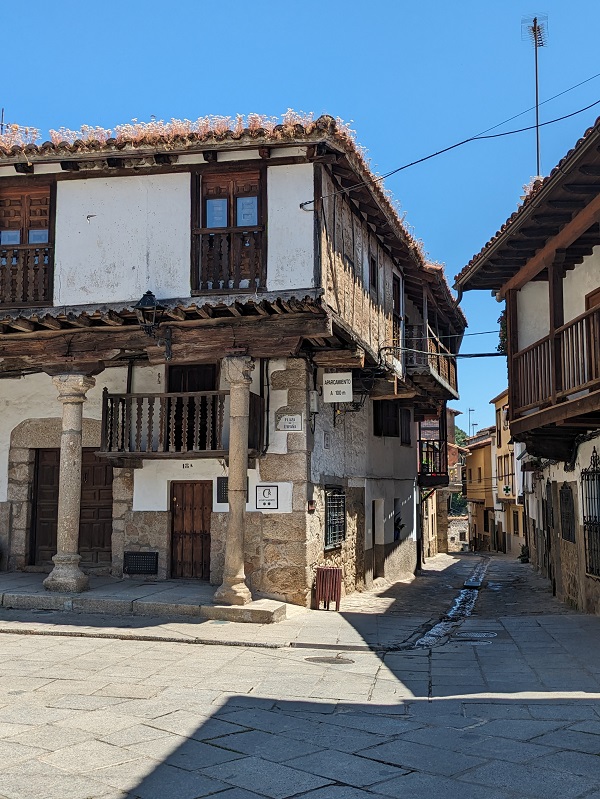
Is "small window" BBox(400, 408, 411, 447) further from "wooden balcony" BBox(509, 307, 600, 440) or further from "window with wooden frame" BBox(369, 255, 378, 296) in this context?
"wooden balcony" BBox(509, 307, 600, 440)

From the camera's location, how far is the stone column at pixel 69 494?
37.2ft

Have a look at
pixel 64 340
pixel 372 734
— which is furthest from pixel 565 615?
pixel 64 340

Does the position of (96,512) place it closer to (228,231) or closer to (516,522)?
(228,231)

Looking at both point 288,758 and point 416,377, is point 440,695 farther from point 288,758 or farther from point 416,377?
point 416,377

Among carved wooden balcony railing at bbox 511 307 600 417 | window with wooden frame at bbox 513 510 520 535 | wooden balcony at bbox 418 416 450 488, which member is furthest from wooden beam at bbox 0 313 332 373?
window with wooden frame at bbox 513 510 520 535

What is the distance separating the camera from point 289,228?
35.4 ft

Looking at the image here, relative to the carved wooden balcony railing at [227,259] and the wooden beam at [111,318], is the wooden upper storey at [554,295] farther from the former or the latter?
the wooden beam at [111,318]

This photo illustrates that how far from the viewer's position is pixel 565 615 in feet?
37.0

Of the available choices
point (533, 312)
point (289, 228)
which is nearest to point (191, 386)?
point (289, 228)

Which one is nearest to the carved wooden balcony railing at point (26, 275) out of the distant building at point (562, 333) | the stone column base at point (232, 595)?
the stone column base at point (232, 595)

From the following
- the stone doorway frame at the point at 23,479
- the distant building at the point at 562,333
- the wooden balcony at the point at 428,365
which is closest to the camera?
the distant building at the point at 562,333

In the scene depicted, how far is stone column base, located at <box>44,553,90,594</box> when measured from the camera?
1120 cm

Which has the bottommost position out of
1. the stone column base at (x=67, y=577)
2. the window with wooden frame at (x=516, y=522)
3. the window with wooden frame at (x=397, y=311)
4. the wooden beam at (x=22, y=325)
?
the window with wooden frame at (x=516, y=522)

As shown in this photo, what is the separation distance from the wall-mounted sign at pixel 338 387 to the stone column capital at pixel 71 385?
3.67 meters
